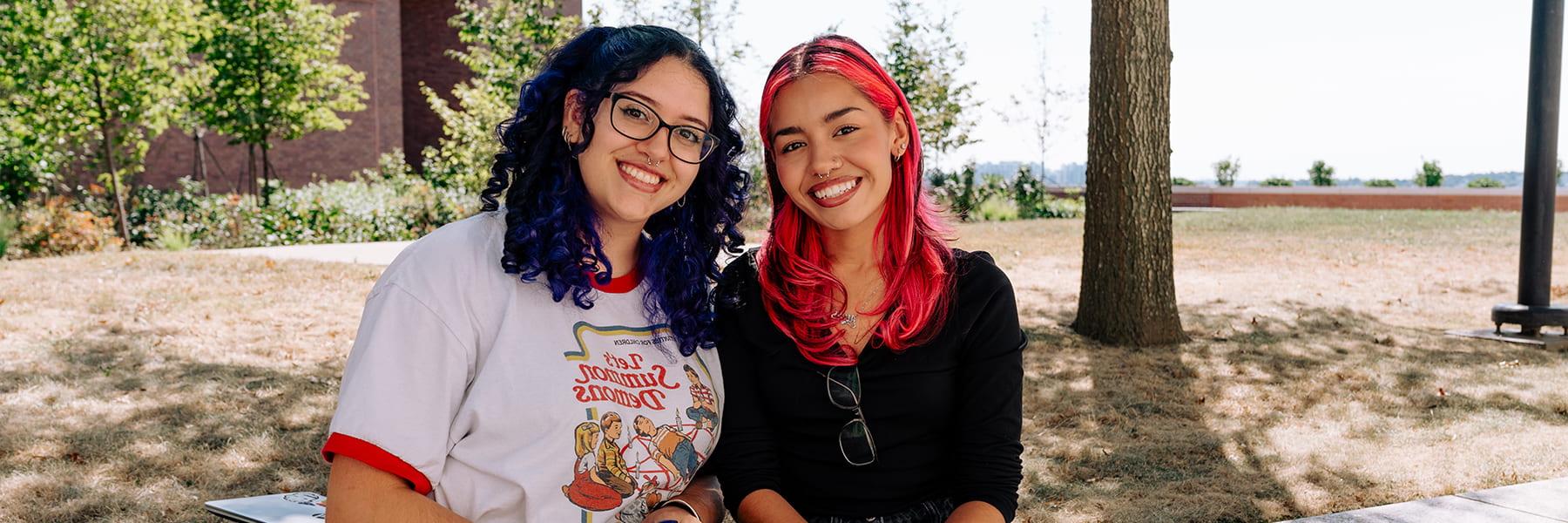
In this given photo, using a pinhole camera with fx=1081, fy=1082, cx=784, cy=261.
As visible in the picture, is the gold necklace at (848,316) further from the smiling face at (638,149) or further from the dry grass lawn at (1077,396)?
the dry grass lawn at (1077,396)

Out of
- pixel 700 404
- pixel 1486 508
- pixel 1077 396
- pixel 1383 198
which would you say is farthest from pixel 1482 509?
pixel 1383 198

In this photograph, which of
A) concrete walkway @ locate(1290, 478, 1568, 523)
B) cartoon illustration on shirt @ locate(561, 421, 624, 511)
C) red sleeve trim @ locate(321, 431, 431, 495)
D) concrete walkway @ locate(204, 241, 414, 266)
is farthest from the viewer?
concrete walkway @ locate(204, 241, 414, 266)

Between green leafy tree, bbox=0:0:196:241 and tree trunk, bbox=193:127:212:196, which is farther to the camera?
tree trunk, bbox=193:127:212:196

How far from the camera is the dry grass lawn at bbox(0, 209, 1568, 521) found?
14.6 feet

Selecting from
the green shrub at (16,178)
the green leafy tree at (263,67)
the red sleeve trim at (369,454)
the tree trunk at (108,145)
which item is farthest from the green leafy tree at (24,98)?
the red sleeve trim at (369,454)

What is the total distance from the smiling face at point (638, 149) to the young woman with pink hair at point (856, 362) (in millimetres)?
315

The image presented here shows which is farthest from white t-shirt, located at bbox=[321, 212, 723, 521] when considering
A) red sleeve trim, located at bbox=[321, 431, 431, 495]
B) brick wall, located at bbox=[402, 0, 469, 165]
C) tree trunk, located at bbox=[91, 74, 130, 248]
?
brick wall, located at bbox=[402, 0, 469, 165]

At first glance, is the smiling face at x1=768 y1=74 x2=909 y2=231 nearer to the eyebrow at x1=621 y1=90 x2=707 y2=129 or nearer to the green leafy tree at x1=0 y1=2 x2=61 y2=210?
the eyebrow at x1=621 y1=90 x2=707 y2=129

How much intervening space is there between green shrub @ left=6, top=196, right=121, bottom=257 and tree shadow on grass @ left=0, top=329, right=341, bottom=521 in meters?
6.96

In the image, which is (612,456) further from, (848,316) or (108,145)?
(108,145)

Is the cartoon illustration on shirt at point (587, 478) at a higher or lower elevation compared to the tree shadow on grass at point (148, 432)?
higher

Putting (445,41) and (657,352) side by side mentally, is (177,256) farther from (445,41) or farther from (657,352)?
(445,41)

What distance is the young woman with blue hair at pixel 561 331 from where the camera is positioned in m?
1.81

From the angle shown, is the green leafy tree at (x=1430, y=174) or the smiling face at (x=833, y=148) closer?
the smiling face at (x=833, y=148)
